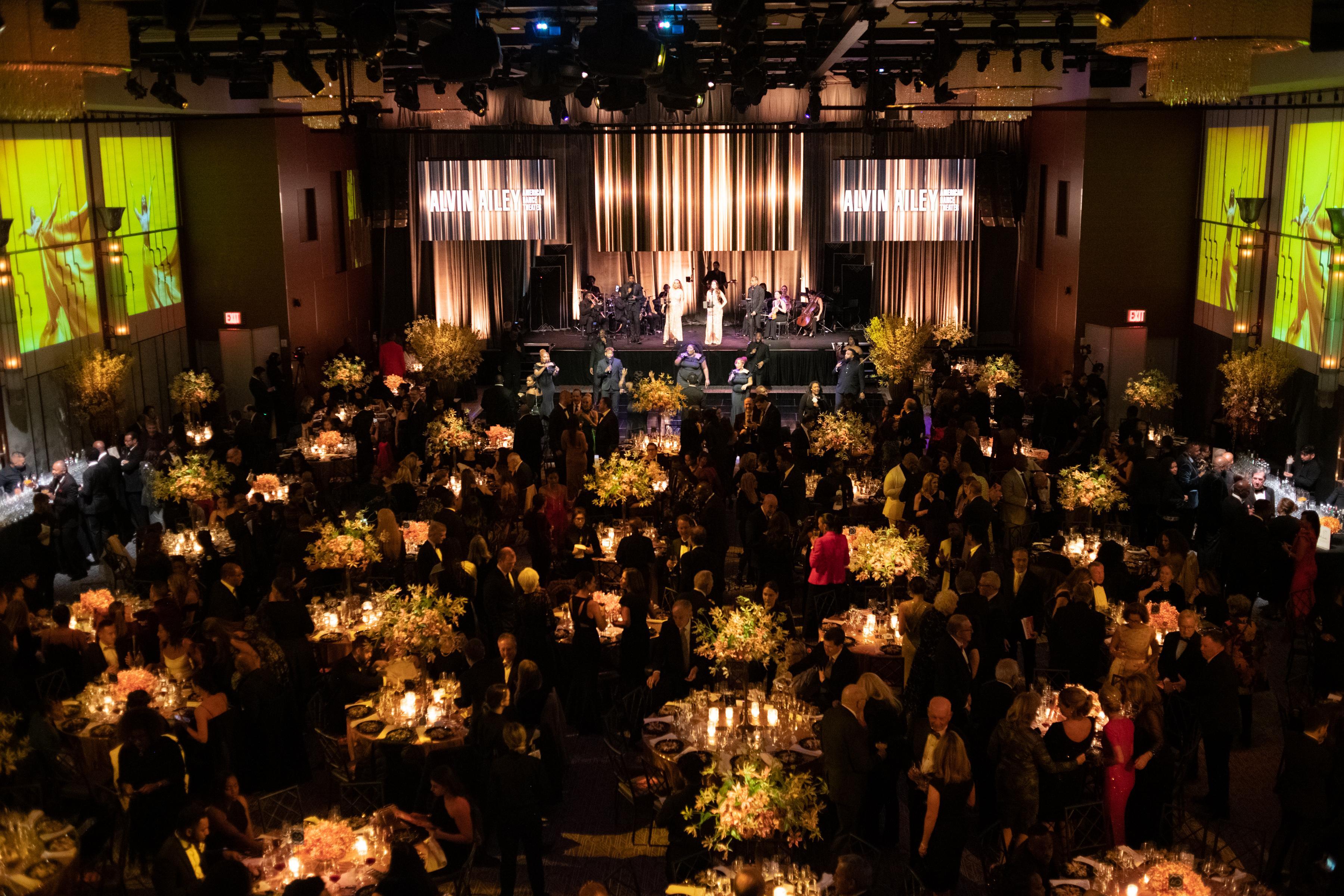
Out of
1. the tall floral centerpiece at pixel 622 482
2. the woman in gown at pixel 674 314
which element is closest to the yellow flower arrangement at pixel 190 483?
the tall floral centerpiece at pixel 622 482

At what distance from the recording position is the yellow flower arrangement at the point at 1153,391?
15922 mm

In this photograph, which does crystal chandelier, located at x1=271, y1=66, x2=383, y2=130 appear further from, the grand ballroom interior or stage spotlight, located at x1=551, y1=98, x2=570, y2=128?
stage spotlight, located at x1=551, y1=98, x2=570, y2=128

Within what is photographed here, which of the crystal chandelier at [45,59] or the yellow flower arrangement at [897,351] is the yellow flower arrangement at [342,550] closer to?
the crystal chandelier at [45,59]

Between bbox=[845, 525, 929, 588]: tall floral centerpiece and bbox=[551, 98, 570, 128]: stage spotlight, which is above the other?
bbox=[551, 98, 570, 128]: stage spotlight

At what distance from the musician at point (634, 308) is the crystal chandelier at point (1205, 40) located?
16014 millimetres

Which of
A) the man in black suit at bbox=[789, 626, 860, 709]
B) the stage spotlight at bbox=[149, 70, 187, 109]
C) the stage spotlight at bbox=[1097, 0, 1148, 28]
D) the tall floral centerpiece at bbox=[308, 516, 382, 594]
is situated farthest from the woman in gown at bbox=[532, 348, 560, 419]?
the stage spotlight at bbox=[1097, 0, 1148, 28]

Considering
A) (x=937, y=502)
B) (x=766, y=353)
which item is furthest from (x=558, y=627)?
(x=766, y=353)

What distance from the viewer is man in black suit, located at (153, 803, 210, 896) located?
5594 millimetres

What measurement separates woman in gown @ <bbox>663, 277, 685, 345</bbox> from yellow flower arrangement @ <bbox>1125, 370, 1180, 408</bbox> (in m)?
7.62

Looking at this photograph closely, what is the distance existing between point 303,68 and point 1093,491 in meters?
7.19

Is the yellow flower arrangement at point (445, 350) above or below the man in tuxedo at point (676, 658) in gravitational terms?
A: above

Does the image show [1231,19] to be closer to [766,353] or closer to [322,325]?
[766,353]

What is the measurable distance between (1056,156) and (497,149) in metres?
9.31

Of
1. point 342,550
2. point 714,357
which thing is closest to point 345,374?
point 714,357
